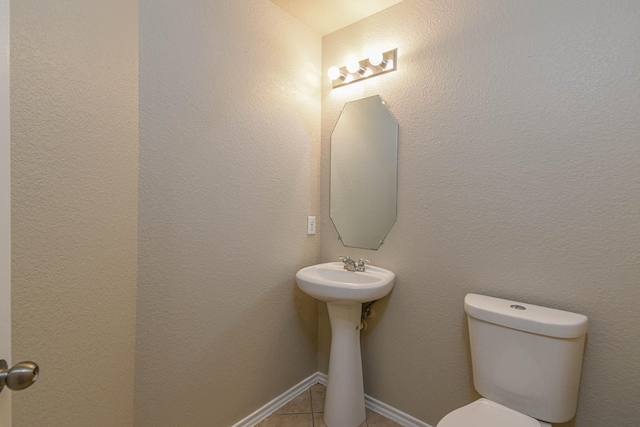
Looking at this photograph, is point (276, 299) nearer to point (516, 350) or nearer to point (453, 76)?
point (516, 350)

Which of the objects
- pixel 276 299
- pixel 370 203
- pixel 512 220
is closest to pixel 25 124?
pixel 276 299

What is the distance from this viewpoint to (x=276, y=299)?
170 centimetres

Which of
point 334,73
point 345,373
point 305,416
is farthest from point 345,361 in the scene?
point 334,73

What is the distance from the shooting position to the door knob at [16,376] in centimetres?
48

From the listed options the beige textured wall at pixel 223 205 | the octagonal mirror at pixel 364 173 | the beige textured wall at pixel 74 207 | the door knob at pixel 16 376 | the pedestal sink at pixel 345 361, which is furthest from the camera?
the octagonal mirror at pixel 364 173

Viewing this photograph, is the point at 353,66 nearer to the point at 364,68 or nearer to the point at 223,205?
the point at 364,68

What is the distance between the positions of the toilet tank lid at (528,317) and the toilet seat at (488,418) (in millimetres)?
313

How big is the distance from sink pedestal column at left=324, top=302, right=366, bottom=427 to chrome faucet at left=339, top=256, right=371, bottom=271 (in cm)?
21

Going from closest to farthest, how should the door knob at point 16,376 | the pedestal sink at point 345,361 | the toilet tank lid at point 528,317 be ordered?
Answer: the door knob at point 16,376
the toilet tank lid at point 528,317
the pedestal sink at point 345,361

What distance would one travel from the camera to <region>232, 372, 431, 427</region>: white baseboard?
1.56 meters

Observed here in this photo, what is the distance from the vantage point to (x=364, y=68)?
1.68 m

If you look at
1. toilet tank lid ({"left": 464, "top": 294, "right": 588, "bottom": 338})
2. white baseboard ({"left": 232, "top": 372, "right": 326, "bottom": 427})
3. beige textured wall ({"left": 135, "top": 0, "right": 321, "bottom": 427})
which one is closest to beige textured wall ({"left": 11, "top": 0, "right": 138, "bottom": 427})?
beige textured wall ({"left": 135, "top": 0, "right": 321, "bottom": 427})

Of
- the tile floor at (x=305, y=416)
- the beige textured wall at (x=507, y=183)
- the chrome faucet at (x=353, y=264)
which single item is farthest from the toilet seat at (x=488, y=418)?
the chrome faucet at (x=353, y=264)

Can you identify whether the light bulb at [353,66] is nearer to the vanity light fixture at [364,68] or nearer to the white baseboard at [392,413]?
the vanity light fixture at [364,68]
